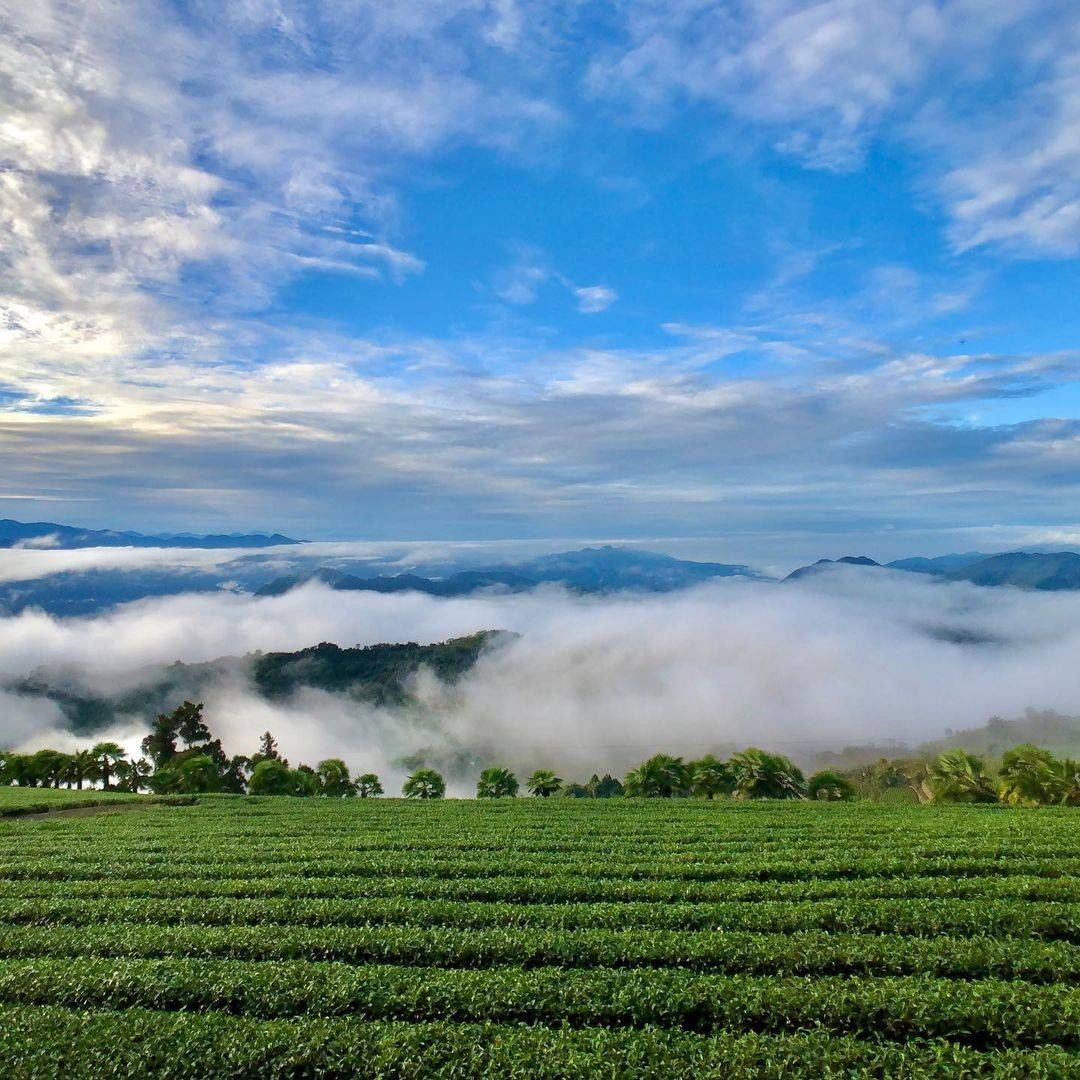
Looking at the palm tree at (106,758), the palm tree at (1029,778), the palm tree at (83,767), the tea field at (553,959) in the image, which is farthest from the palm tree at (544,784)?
the palm tree at (83,767)

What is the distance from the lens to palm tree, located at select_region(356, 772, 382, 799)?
169ft

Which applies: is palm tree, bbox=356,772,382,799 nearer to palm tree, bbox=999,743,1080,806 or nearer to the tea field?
the tea field

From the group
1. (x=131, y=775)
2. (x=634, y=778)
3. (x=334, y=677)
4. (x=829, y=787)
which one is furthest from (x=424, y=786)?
(x=334, y=677)

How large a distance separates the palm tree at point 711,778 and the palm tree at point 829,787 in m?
4.38

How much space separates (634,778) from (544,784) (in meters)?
5.95

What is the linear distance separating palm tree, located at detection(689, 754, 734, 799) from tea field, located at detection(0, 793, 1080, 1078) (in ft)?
66.5

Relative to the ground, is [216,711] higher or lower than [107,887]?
lower

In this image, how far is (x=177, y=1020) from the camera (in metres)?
9.95

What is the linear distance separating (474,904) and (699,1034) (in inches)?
257

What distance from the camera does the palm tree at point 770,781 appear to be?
40.0 m

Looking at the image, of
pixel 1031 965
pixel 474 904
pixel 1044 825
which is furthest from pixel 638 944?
pixel 1044 825

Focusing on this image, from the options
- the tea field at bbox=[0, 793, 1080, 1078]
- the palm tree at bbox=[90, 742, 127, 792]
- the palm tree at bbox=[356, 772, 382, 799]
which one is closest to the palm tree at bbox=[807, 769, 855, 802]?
the tea field at bbox=[0, 793, 1080, 1078]

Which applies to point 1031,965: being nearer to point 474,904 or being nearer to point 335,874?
point 474,904

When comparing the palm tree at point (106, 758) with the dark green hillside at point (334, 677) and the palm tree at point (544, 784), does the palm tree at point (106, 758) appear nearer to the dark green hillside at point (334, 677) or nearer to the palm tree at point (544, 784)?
the palm tree at point (544, 784)
